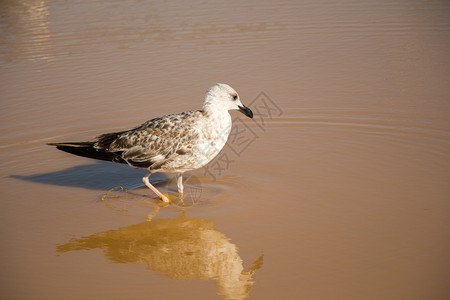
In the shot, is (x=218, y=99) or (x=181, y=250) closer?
(x=181, y=250)

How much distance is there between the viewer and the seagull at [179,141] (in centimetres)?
653

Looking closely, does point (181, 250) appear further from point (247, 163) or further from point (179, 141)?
point (247, 163)

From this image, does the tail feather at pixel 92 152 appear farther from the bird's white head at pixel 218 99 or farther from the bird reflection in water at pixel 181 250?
the bird's white head at pixel 218 99

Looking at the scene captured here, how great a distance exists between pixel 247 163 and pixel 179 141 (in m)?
1.53

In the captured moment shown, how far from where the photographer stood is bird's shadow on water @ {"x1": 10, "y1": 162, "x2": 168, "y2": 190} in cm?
760

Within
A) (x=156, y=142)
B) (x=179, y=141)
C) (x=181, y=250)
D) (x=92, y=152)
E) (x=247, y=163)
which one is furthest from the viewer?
(x=247, y=163)

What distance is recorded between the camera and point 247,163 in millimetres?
7754

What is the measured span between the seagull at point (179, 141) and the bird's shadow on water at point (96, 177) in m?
0.75

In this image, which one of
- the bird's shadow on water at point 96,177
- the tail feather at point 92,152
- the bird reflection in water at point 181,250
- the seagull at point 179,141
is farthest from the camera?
the bird's shadow on water at point 96,177

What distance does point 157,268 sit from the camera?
550 centimetres

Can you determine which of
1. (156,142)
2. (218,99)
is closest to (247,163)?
(218,99)

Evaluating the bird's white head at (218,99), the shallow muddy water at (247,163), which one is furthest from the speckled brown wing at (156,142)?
the shallow muddy water at (247,163)

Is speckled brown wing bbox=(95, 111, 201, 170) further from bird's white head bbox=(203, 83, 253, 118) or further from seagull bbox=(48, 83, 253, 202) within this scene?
bird's white head bbox=(203, 83, 253, 118)

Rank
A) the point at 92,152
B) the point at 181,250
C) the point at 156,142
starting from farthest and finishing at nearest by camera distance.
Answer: the point at 92,152
the point at 156,142
the point at 181,250
